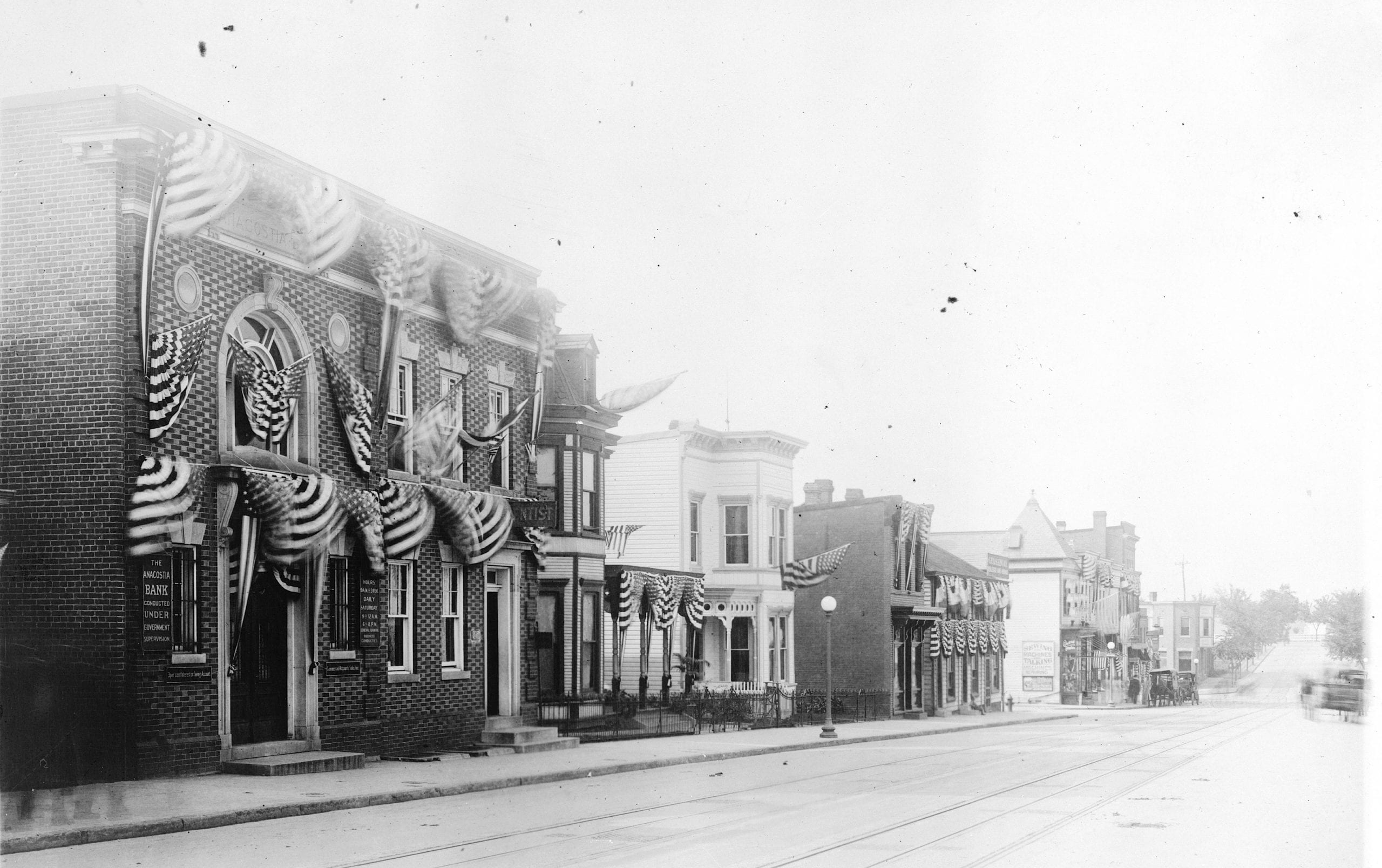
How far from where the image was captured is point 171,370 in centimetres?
1900

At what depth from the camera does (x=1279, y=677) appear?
11281 centimetres

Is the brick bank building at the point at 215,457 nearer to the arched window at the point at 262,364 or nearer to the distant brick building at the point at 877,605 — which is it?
the arched window at the point at 262,364

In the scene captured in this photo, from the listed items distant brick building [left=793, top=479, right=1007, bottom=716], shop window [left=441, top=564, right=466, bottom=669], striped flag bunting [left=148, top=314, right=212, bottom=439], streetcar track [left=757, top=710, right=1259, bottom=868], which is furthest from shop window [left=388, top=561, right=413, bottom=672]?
distant brick building [left=793, top=479, right=1007, bottom=716]

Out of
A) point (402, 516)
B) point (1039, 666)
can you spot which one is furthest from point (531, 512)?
point (1039, 666)

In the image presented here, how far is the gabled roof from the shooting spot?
5878 centimetres

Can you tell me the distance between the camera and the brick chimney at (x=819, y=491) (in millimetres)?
56188

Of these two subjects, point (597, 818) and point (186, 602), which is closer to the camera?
point (597, 818)

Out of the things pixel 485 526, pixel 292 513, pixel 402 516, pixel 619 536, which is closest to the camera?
pixel 292 513

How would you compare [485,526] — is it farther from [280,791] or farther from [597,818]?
[597,818]

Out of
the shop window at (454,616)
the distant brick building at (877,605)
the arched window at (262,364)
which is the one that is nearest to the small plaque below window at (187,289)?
the arched window at (262,364)

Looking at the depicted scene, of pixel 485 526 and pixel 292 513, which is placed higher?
pixel 292 513

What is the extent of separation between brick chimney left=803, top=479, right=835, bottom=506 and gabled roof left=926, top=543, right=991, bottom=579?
4.44m

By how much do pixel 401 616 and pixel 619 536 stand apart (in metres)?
19.2

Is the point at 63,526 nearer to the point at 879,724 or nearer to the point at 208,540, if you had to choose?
the point at 208,540
